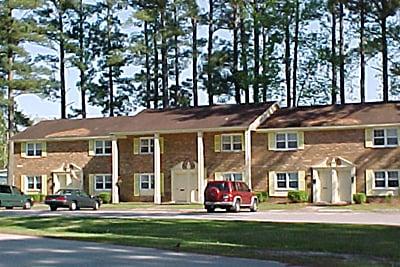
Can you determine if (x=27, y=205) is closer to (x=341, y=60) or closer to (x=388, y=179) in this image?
(x=388, y=179)

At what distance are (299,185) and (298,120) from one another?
15.4 ft

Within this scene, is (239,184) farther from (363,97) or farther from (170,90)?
(170,90)

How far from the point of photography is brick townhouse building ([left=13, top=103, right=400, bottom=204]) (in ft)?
163

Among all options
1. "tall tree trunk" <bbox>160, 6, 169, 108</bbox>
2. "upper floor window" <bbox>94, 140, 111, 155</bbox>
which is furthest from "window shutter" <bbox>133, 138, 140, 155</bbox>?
"tall tree trunk" <bbox>160, 6, 169, 108</bbox>

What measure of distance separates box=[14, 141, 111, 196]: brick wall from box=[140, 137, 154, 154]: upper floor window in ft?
9.65

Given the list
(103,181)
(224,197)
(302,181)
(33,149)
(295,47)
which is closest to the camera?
(224,197)

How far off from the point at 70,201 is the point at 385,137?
19.7m

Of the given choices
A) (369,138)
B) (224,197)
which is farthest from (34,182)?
(369,138)

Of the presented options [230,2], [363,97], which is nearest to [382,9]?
[363,97]

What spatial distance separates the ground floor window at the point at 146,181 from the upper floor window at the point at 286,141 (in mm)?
9542

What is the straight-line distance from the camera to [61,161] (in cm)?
5978

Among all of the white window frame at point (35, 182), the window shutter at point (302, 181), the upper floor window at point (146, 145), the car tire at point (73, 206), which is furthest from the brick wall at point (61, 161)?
the window shutter at point (302, 181)

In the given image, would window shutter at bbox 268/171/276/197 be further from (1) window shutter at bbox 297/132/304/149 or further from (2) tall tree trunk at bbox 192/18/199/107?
(2) tall tree trunk at bbox 192/18/199/107

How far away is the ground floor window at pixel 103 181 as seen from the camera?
5794cm
